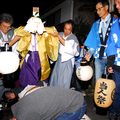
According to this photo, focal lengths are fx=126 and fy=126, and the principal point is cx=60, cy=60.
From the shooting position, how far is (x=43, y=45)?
7.95 feet

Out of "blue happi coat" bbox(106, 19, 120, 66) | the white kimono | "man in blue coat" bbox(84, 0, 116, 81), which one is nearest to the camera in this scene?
"blue happi coat" bbox(106, 19, 120, 66)

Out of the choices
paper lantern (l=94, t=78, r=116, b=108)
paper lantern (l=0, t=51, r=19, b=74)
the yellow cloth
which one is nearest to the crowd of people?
the yellow cloth

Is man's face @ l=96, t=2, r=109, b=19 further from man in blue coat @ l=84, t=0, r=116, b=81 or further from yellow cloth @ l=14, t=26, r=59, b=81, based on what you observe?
yellow cloth @ l=14, t=26, r=59, b=81

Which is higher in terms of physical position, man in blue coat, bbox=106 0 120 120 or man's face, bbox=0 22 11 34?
man's face, bbox=0 22 11 34

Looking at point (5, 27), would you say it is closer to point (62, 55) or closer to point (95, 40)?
point (62, 55)

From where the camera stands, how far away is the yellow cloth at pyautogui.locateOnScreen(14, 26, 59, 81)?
2363 millimetres

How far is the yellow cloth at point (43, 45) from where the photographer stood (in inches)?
93.0

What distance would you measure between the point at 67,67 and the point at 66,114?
3.33 ft

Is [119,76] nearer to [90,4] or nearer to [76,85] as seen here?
[76,85]

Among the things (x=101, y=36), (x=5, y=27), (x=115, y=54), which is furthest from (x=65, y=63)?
(x=5, y=27)

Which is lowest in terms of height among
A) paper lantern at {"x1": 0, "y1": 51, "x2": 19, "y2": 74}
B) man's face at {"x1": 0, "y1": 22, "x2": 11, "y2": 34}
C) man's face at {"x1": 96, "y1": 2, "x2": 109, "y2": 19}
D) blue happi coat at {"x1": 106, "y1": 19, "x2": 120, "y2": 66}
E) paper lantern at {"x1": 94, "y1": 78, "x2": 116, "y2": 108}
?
paper lantern at {"x1": 94, "y1": 78, "x2": 116, "y2": 108}

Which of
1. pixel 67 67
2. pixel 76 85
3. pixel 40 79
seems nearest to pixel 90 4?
pixel 76 85

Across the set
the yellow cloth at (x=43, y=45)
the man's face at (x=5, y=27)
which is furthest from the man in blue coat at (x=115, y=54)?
the man's face at (x=5, y=27)

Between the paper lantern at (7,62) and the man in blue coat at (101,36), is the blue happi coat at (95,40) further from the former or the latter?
the paper lantern at (7,62)
